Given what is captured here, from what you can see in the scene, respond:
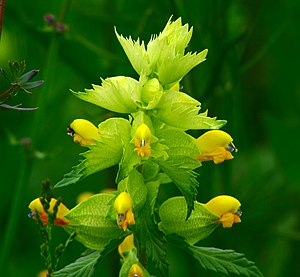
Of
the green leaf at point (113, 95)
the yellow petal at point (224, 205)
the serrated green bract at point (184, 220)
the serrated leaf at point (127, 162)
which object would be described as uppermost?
the green leaf at point (113, 95)

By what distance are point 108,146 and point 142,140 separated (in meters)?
0.06

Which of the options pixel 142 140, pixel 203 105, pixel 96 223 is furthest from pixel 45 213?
pixel 203 105

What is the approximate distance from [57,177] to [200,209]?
119 centimetres

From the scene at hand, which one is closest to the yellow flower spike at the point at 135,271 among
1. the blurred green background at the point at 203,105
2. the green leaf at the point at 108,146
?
the green leaf at the point at 108,146

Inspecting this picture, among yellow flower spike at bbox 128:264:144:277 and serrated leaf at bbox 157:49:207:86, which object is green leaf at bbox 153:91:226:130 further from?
yellow flower spike at bbox 128:264:144:277

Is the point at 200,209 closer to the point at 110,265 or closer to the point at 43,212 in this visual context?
the point at 43,212

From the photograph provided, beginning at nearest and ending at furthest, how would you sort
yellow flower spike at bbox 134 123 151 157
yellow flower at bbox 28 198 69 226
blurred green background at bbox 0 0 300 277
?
yellow flower spike at bbox 134 123 151 157, yellow flower at bbox 28 198 69 226, blurred green background at bbox 0 0 300 277

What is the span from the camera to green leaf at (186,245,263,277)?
78cm

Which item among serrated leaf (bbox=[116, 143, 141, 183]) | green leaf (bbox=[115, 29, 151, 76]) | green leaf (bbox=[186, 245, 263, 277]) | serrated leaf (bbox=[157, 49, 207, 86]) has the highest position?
green leaf (bbox=[115, 29, 151, 76])

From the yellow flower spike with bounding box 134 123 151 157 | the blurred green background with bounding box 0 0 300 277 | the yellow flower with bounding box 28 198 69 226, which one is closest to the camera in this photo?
the yellow flower spike with bounding box 134 123 151 157

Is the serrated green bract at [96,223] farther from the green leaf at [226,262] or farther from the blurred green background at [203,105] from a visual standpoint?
the blurred green background at [203,105]

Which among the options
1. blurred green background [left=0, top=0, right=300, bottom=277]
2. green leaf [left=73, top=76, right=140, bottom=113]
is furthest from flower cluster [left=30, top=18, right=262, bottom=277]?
blurred green background [left=0, top=0, right=300, bottom=277]

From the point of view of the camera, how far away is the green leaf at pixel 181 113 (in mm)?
798

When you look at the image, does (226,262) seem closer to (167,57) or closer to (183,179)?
(183,179)
